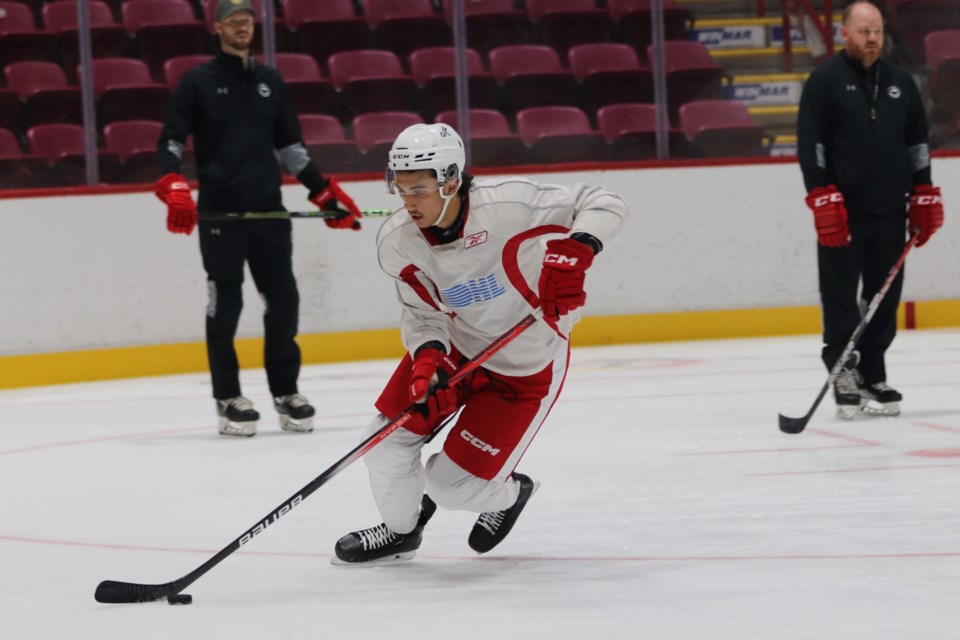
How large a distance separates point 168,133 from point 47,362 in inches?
86.8

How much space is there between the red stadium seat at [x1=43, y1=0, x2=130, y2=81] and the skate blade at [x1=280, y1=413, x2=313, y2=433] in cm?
290

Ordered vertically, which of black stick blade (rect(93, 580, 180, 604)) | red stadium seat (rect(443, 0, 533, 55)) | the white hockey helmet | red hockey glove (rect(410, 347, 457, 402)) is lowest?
black stick blade (rect(93, 580, 180, 604))

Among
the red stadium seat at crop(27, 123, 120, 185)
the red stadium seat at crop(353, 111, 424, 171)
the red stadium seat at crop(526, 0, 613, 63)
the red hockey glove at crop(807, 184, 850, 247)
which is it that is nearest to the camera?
the red hockey glove at crop(807, 184, 850, 247)

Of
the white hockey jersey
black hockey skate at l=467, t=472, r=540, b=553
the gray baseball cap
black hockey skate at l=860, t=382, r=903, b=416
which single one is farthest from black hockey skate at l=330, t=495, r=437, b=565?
the gray baseball cap

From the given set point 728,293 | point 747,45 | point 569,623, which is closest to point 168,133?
point 569,623

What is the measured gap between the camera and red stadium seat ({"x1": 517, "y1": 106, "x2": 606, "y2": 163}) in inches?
313

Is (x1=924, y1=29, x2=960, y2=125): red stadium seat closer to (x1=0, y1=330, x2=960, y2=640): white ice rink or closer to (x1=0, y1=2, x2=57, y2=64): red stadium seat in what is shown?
(x1=0, y1=330, x2=960, y2=640): white ice rink

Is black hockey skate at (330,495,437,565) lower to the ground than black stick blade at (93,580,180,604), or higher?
lower

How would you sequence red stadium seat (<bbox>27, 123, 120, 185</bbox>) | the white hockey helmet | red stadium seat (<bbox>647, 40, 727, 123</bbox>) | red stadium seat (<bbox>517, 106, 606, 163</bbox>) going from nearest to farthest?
the white hockey helmet
red stadium seat (<bbox>27, 123, 120, 185</bbox>)
red stadium seat (<bbox>517, 106, 606, 163</bbox>)
red stadium seat (<bbox>647, 40, 727, 123</bbox>)

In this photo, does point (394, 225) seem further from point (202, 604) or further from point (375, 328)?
point (375, 328)

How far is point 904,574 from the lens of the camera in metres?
2.76

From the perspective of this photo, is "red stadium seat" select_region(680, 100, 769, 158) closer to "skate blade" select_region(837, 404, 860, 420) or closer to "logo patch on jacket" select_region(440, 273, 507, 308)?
"skate blade" select_region(837, 404, 860, 420)

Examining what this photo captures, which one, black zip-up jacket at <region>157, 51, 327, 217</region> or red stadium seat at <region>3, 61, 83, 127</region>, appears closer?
black zip-up jacket at <region>157, 51, 327, 217</region>

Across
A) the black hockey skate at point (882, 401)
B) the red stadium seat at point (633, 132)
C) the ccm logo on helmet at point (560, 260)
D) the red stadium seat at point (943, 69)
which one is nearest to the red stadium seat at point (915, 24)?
the red stadium seat at point (943, 69)
